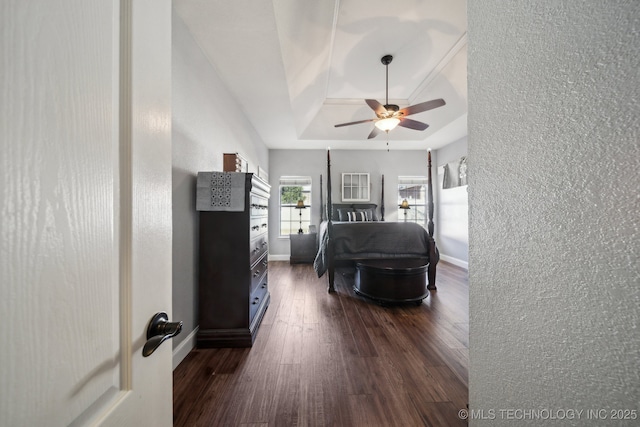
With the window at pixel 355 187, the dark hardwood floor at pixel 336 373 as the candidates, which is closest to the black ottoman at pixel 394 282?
the dark hardwood floor at pixel 336 373

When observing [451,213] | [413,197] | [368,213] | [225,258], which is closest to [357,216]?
[368,213]

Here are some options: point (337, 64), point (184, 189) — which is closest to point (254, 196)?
point (184, 189)

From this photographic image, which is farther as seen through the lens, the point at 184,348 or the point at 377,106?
the point at 377,106

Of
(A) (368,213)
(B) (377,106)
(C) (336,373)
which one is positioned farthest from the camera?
(A) (368,213)

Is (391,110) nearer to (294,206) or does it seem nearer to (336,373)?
(336,373)

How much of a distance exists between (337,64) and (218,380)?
144 inches

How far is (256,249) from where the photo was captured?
230 cm

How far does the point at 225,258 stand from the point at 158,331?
5.05 ft

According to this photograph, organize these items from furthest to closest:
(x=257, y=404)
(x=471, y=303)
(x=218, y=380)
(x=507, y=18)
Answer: (x=218, y=380) → (x=257, y=404) → (x=471, y=303) → (x=507, y=18)

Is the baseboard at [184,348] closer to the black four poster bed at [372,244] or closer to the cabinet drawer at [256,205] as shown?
the cabinet drawer at [256,205]

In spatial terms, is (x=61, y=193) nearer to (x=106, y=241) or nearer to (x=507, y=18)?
(x=106, y=241)

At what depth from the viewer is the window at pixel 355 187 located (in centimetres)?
591

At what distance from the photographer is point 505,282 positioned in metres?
0.63

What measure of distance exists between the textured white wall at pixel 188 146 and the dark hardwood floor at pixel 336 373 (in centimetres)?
50
